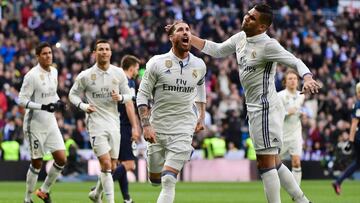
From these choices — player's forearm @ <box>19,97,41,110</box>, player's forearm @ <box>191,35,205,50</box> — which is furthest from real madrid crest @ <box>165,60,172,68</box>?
player's forearm @ <box>19,97,41,110</box>

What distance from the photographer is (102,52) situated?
16.7 metres

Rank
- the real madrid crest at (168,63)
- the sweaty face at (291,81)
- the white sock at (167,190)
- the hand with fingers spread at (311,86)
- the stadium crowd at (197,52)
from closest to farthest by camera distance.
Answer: the hand with fingers spread at (311,86) < the white sock at (167,190) < the real madrid crest at (168,63) < the sweaty face at (291,81) < the stadium crowd at (197,52)

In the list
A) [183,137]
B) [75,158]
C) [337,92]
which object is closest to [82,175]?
[75,158]

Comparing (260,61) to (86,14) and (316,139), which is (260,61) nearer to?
(316,139)

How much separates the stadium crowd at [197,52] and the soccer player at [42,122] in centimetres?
1282

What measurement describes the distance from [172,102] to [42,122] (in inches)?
197

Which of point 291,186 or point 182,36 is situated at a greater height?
point 182,36

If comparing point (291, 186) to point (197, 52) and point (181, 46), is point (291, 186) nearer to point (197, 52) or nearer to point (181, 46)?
point (181, 46)

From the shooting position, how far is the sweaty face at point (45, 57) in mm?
17797

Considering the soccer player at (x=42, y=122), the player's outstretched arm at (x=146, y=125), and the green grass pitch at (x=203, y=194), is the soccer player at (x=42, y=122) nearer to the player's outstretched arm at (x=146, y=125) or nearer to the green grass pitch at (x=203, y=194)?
the green grass pitch at (x=203, y=194)

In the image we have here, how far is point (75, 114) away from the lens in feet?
107

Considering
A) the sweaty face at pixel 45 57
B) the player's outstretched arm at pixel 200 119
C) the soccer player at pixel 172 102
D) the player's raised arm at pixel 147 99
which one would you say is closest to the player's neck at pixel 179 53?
the soccer player at pixel 172 102

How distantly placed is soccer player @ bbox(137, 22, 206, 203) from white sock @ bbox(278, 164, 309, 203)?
141cm


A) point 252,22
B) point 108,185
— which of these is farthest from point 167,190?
point 108,185
